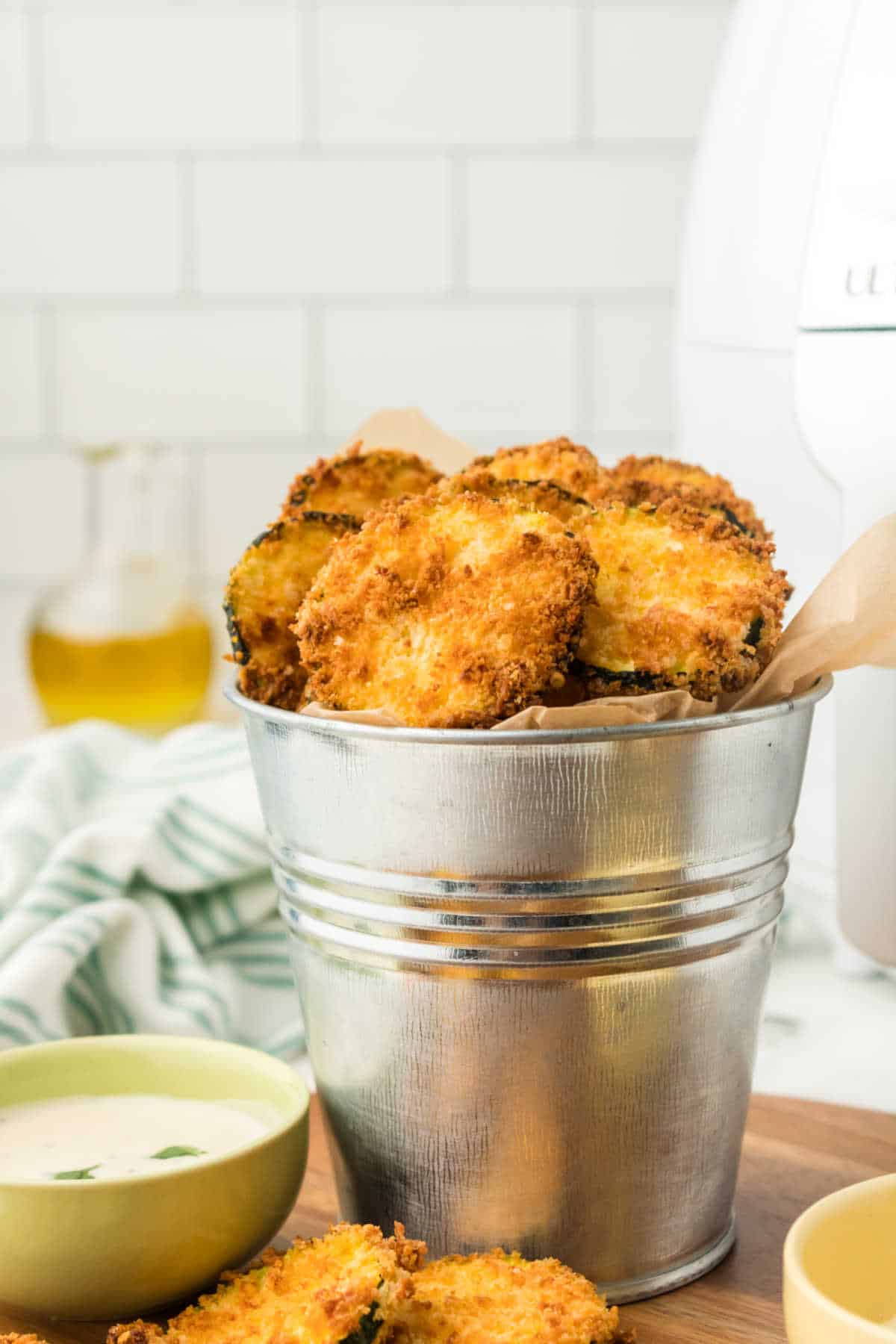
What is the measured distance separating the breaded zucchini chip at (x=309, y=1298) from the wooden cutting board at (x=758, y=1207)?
67mm

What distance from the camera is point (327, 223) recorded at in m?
1.69

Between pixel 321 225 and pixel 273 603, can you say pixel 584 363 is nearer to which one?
pixel 321 225

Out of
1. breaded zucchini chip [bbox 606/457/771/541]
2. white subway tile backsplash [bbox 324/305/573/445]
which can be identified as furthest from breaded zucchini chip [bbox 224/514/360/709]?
white subway tile backsplash [bbox 324/305/573/445]

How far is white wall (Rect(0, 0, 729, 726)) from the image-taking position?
5.41ft

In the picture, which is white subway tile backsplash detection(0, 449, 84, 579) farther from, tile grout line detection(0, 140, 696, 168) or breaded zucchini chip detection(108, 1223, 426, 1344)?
breaded zucchini chip detection(108, 1223, 426, 1344)

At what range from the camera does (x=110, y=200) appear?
1692mm

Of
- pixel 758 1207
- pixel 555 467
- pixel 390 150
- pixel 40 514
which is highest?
pixel 390 150

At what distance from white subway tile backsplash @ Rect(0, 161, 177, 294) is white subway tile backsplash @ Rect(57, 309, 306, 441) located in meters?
0.04

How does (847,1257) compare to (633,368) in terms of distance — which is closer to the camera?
(847,1257)

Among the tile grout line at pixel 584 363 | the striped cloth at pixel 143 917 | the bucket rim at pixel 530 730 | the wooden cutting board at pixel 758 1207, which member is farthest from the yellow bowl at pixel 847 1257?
the tile grout line at pixel 584 363

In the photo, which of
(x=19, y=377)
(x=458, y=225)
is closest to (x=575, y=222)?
(x=458, y=225)

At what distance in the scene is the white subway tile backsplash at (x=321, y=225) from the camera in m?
1.68

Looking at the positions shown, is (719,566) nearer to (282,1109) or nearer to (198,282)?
(282,1109)

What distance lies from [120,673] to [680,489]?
3.03ft
